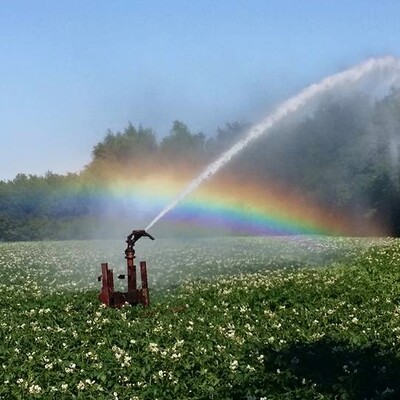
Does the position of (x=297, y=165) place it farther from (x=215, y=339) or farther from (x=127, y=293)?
(x=215, y=339)

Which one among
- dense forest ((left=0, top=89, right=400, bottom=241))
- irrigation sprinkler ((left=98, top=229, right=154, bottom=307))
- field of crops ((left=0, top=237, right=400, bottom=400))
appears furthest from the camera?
dense forest ((left=0, top=89, right=400, bottom=241))

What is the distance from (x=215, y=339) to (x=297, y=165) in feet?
204

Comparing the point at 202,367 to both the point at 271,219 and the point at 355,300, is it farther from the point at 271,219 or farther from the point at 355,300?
the point at 271,219

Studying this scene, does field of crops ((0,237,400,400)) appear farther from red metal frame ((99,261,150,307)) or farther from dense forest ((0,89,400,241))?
dense forest ((0,89,400,241))

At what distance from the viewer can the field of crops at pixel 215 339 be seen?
9555 mm

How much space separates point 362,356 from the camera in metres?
10.6

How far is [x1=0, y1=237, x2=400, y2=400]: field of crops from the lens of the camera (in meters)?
9.55

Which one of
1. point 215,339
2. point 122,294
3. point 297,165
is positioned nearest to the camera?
point 215,339

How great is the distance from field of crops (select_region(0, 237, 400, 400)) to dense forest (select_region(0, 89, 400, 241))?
43.1 m

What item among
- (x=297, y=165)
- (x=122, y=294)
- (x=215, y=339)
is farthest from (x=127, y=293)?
(x=297, y=165)

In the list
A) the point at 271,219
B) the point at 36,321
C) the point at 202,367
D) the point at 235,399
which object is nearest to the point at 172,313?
the point at 36,321

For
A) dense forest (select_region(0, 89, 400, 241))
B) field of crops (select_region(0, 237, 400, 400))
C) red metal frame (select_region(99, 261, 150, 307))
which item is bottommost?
field of crops (select_region(0, 237, 400, 400))

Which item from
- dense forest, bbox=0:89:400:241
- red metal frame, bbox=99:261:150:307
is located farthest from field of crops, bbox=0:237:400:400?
dense forest, bbox=0:89:400:241

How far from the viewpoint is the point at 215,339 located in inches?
496
